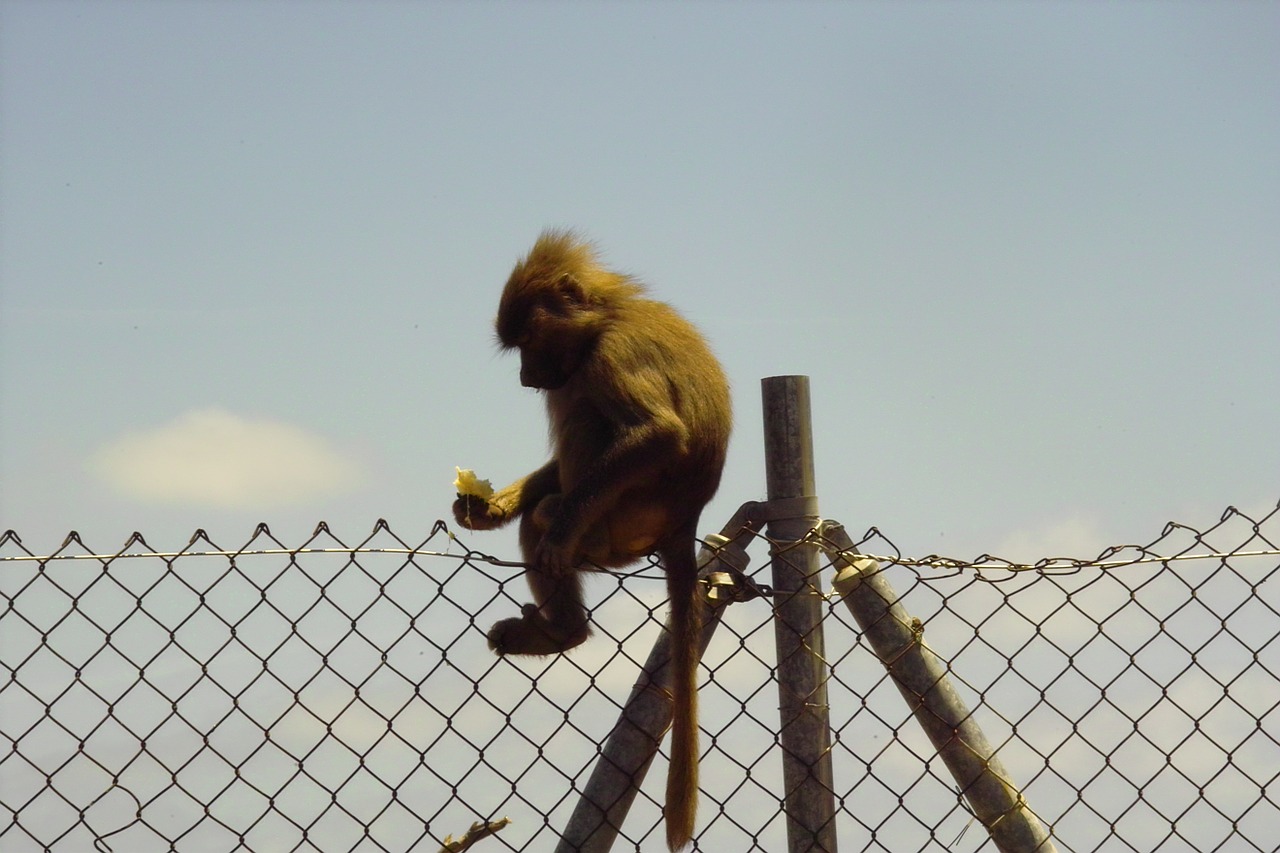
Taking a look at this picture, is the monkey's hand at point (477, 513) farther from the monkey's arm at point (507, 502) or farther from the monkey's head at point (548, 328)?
the monkey's head at point (548, 328)

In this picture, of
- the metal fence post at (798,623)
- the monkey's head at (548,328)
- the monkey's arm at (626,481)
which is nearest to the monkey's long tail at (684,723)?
the metal fence post at (798,623)

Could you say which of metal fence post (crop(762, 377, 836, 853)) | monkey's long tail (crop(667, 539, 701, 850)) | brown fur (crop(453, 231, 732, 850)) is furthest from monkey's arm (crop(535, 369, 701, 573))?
metal fence post (crop(762, 377, 836, 853))

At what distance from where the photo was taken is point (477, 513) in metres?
4.85

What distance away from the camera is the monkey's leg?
175 inches

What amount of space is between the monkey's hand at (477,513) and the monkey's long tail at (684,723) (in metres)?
1.12

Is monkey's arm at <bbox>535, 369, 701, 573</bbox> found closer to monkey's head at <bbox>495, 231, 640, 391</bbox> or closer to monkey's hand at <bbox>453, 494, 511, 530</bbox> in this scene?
monkey's hand at <bbox>453, 494, 511, 530</bbox>

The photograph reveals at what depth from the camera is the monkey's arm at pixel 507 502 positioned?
4.75 meters

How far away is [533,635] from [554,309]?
1564 mm

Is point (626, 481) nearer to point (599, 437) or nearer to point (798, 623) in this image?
point (599, 437)

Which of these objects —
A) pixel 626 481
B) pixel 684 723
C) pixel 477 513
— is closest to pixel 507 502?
pixel 477 513

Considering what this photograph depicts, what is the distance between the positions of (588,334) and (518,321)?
0.33 metres

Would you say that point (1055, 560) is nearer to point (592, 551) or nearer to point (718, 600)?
point (718, 600)

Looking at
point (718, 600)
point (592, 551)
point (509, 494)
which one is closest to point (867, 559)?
point (718, 600)

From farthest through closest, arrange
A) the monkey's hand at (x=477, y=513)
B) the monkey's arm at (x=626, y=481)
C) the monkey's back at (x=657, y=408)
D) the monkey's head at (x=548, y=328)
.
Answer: the monkey's head at (x=548, y=328) → the monkey's back at (x=657, y=408) → the monkey's hand at (x=477, y=513) → the monkey's arm at (x=626, y=481)
